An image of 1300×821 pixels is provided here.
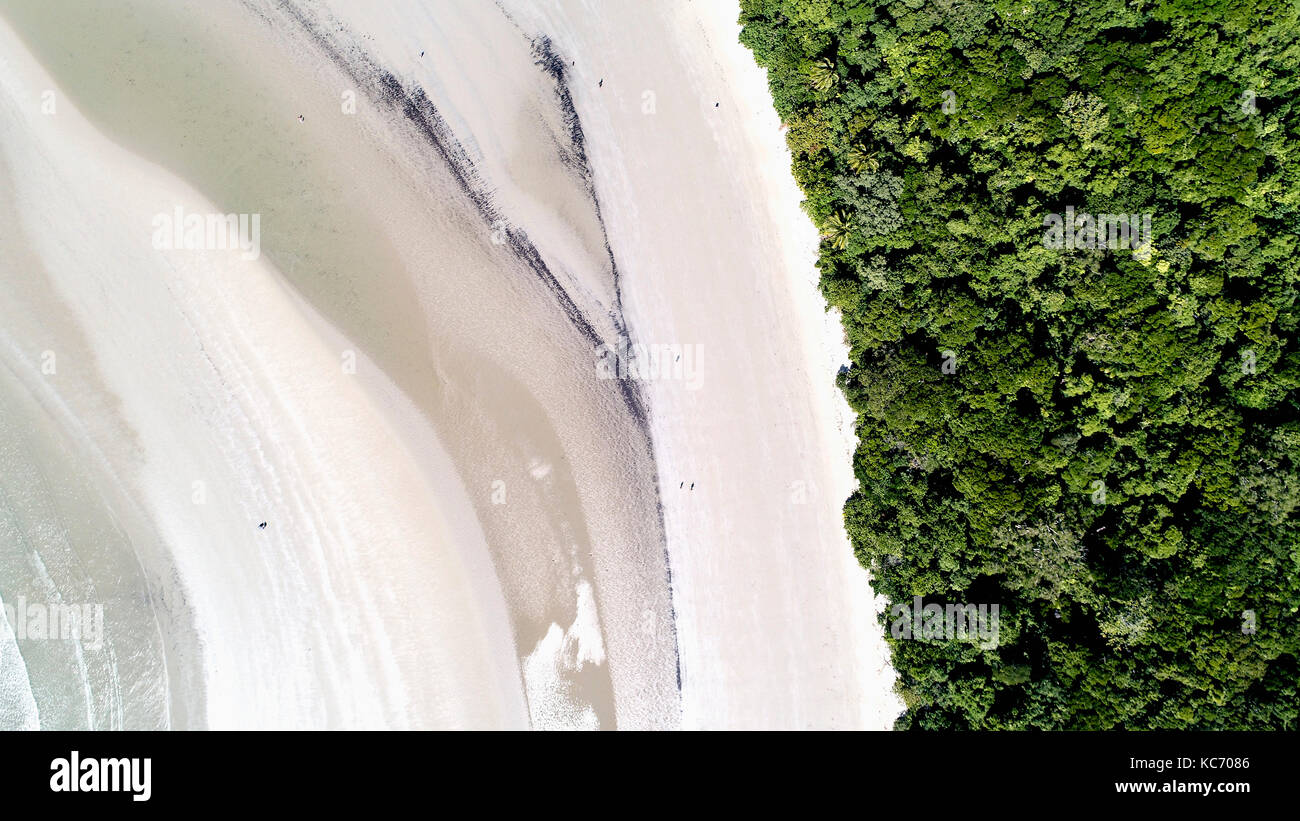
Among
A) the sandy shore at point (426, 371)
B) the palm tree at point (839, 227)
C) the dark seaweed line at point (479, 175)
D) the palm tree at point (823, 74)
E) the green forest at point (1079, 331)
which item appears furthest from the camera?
the dark seaweed line at point (479, 175)

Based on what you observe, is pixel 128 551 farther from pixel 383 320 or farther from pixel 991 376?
pixel 991 376

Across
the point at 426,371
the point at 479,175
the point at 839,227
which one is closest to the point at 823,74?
the point at 839,227

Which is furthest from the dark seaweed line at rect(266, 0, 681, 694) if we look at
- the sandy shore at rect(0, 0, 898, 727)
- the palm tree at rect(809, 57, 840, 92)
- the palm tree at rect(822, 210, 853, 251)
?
the palm tree at rect(809, 57, 840, 92)

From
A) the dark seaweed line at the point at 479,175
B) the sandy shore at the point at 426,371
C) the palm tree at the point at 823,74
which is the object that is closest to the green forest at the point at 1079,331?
the palm tree at the point at 823,74

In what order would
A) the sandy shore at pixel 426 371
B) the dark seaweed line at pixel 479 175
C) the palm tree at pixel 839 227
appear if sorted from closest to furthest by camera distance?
1. the palm tree at pixel 839 227
2. the sandy shore at pixel 426 371
3. the dark seaweed line at pixel 479 175

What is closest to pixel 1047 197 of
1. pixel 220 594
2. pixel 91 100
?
pixel 220 594

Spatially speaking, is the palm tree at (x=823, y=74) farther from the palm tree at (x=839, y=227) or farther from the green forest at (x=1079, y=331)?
the palm tree at (x=839, y=227)

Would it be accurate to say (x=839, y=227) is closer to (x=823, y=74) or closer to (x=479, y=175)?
(x=823, y=74)

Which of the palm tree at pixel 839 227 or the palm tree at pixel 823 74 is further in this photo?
the palm tree at pixel 839 227
